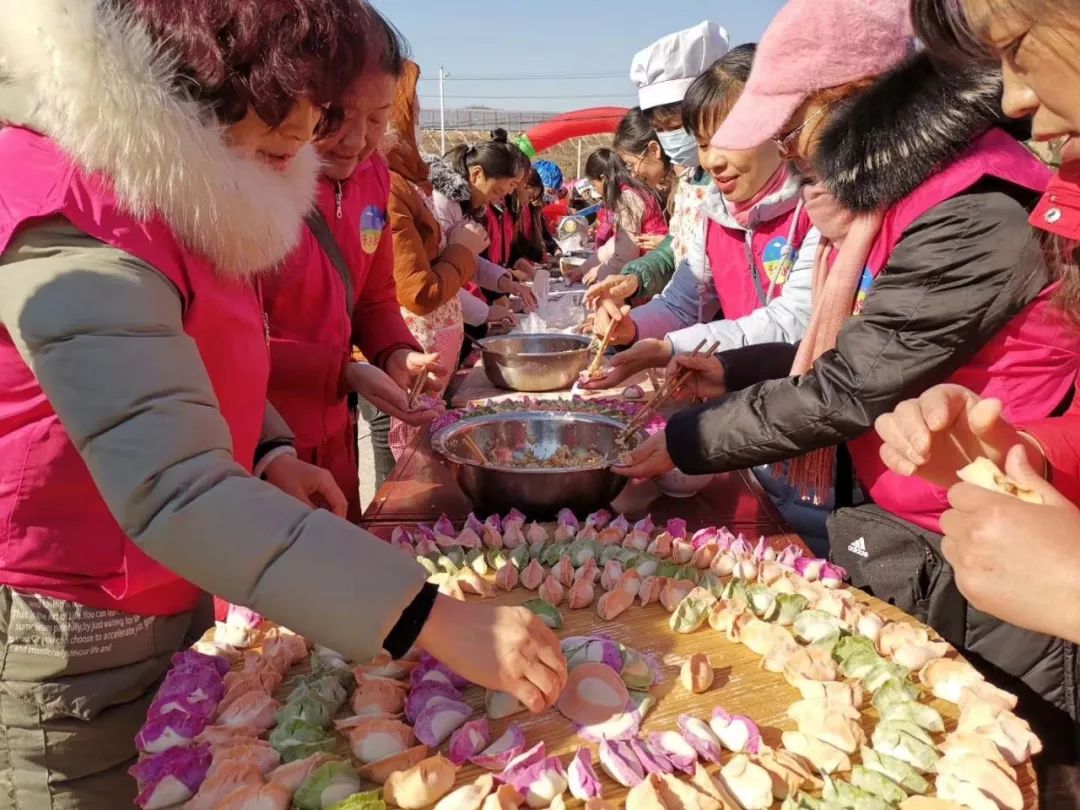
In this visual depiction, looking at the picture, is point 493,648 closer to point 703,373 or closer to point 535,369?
point 703,373

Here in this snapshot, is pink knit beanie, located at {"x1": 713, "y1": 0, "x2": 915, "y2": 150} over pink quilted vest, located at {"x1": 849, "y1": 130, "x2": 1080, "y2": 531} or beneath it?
over

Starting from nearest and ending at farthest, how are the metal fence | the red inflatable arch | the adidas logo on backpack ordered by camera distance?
the adidas logo on backpack < the red inflatable arch < the metal fence

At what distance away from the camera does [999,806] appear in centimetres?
80

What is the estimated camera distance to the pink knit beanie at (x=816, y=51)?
1.45 m

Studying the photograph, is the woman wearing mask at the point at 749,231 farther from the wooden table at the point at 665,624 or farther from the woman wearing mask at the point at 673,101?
the woman wearing mask at the point at 673,101

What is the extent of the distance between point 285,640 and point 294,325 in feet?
2.82

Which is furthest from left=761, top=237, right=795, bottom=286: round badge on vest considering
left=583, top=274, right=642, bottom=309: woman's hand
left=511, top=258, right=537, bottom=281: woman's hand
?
left=511, top=258, right=537, bottom=281: woman's hand

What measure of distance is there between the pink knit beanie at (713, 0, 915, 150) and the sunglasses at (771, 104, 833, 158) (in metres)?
0.04

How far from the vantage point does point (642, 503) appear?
1.63 m

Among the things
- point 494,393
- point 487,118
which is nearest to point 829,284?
point 494,393

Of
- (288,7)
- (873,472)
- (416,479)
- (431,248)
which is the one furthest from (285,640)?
(431,248)

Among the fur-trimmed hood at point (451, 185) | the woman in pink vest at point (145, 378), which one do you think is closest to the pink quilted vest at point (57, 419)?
the woman in pink vest at point (145, 378)

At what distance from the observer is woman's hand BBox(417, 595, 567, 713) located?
85cm

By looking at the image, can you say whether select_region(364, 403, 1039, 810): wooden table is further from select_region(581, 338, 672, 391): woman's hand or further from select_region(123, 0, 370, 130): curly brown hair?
select_region(123, 0, 370, 130): curly brown hair
